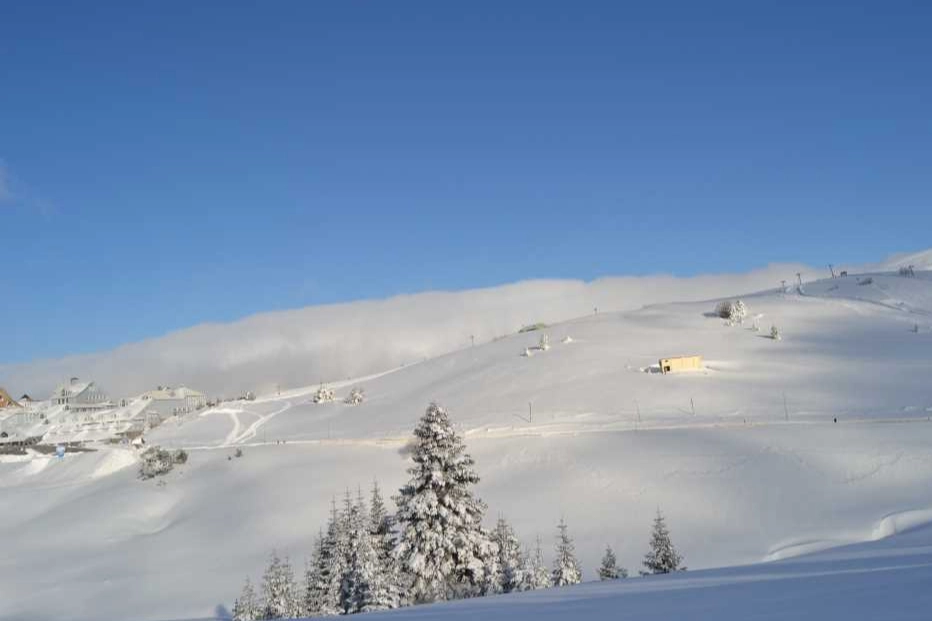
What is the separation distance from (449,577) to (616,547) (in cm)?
1548

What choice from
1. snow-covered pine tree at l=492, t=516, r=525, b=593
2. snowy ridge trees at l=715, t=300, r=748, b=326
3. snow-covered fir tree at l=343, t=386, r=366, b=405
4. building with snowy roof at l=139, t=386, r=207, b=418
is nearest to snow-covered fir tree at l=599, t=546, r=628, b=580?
snow-covered pine tree at l=492, t=516, r=525, b=593

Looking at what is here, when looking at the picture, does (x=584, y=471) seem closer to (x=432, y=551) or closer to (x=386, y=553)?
(x=386, y=553)

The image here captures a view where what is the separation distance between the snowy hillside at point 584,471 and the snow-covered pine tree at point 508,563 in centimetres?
601

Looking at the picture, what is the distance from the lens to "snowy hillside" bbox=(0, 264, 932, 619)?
33.8 m

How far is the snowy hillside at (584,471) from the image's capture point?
33.8 meters

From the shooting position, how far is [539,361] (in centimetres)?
8250

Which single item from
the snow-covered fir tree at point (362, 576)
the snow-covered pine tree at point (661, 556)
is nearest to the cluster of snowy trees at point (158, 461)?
the snow-covered fir tree at point (362, 576)

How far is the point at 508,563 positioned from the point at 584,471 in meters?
21.4

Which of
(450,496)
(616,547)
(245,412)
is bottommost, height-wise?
(616,547)

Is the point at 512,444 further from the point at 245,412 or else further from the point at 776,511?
the point at 245,412

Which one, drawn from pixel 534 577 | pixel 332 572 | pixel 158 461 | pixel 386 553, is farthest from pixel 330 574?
pixel 158 461

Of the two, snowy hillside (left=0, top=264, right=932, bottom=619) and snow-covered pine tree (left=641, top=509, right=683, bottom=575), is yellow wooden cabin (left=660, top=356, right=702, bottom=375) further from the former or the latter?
snow-covered pine tree (left=641, top=509, right=683, bottom=575)

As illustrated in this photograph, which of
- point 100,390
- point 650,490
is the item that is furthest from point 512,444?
point 100,390

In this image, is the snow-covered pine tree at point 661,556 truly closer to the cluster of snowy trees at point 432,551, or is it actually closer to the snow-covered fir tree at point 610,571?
the cluster of snowy trees at point 432,551
